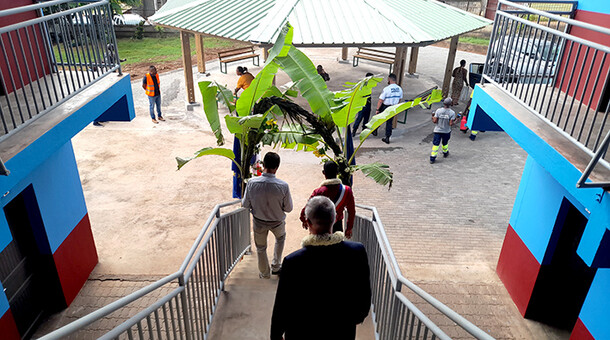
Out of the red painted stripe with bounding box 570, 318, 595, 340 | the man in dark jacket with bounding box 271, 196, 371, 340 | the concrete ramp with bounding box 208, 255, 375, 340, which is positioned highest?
the man in dark jacket with bounding box 271, 196, 371, 340

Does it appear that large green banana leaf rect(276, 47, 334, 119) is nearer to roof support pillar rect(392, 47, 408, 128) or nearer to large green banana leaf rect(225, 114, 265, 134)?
large green banana leaf rect(225, 114, 265, 134)

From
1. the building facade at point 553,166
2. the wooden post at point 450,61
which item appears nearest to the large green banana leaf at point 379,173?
the building facade at point 553,166

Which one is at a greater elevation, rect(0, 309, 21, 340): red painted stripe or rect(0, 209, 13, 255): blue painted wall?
rect(0, 209, 13, 255): blue painted wall

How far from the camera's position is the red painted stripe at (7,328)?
4204 mm

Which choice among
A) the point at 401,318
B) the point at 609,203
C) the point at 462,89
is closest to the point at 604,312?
the point at 609,203

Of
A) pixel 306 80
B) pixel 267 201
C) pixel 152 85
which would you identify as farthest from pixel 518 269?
pixel 152 85

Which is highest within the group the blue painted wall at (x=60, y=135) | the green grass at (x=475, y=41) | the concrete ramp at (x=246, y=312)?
the blue painted wall at (x=60, y=135)

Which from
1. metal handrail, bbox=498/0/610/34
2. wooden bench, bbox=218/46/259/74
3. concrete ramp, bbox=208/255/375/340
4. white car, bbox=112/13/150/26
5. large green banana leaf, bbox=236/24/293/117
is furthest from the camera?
white car, bbox=112/13/150/26

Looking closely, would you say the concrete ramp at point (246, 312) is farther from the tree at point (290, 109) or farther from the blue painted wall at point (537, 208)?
the blue painted wall at point (537, 208)

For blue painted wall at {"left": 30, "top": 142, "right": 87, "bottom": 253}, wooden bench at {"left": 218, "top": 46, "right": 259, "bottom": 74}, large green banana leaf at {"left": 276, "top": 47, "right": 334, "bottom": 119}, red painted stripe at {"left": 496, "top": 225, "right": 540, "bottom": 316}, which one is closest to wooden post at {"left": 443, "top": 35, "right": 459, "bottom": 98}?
wooden bench at {"left": 218, "top": 46, "right": 259, "bottom": 74}

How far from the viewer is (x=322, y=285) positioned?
9.82 feet

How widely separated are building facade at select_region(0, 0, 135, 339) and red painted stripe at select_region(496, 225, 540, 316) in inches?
226

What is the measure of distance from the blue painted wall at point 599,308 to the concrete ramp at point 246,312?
7.14 feet

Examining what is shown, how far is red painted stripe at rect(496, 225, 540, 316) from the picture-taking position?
18.1ft
